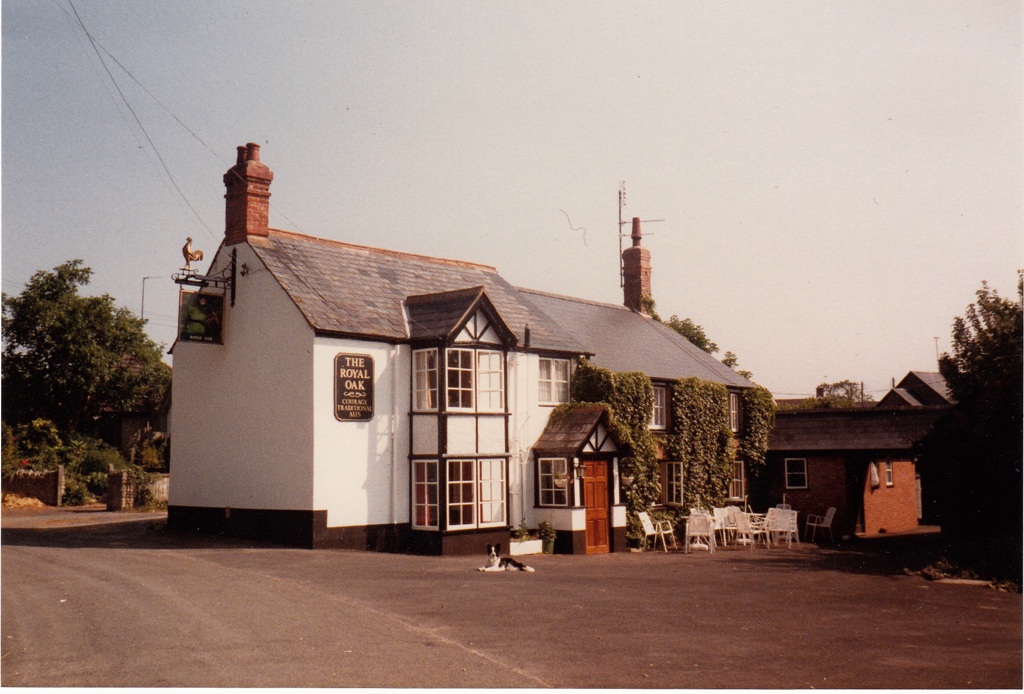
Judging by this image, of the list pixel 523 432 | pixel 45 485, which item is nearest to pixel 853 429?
pixel 523 432

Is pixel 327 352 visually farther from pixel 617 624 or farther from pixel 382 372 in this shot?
pixel 617 624

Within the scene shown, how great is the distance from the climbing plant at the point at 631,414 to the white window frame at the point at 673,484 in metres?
1.79

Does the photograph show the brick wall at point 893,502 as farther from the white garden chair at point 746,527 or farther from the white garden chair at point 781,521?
the white garden chair at point 746,527

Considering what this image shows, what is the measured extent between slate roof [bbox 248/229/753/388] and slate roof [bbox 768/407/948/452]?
242 centimetres

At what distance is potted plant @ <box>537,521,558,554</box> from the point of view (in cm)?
2241

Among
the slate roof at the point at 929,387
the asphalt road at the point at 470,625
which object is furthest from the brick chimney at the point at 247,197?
the slate roof at the point at 929,387

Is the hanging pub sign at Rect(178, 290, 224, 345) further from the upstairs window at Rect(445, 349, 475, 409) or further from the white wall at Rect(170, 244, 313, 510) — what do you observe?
the upstairs window at Rect(445, 349, 475, 409)

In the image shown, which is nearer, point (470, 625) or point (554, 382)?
point (470, 625)

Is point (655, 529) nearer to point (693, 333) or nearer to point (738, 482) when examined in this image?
point (738, 482)

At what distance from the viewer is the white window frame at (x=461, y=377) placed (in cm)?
2114

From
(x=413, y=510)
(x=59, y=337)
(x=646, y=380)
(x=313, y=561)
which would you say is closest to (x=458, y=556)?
(x=413, y=510)

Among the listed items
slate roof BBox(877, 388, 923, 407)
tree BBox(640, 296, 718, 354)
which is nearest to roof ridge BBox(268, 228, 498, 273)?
tree BBox(640, 296, 718, 354)

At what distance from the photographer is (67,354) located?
36.4 meters

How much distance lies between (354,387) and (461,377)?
2.70 metres
